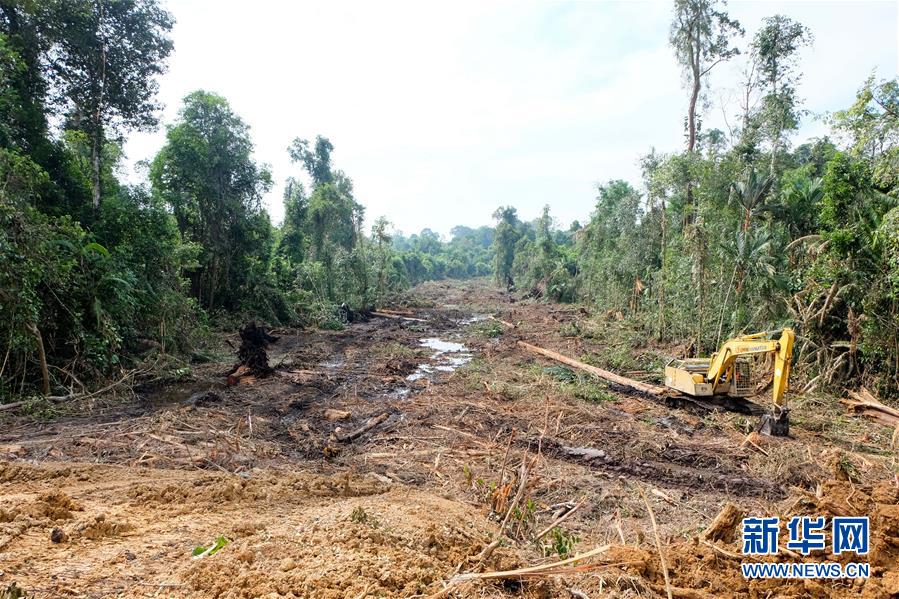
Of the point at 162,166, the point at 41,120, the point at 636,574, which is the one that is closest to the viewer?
the point at 636,574

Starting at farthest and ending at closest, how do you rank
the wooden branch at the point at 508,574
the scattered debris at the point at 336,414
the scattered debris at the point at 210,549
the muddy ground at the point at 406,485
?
the scattered debris at the point at 336,414 → the scattered debris at the point at 210,549 → the muddy ground at the point at 406,485 → the wooden branch at the point at 508,574

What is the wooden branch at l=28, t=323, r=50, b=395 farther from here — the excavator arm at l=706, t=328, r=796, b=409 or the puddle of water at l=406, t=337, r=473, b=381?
the excavator arm at l=706, t=328, r=796, b=409

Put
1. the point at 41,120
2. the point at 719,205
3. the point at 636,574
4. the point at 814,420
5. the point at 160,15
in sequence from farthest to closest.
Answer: the point at 719,205 → the point at 160,15 → the point at 41,120 → the point at 814,420 → the point at 636,574

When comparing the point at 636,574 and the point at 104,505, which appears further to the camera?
the point at 104,505

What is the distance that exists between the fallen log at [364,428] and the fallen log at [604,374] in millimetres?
6485

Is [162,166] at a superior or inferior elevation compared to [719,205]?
superior

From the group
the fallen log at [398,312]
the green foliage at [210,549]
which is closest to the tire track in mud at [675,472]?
the green foliage at [210,549]

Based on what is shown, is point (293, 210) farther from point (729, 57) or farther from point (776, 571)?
point (776, 571)

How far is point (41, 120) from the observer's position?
421 inches

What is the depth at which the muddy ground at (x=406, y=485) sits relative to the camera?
3000mm

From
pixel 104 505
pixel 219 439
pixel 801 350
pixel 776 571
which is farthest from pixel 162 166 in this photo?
pixel 801 350

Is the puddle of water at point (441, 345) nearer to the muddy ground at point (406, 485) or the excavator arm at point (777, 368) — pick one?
the muddy ground at point (406, 485)

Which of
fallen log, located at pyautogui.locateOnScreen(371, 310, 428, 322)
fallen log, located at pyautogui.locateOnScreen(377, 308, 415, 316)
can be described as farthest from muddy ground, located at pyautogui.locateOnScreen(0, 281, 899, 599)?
fallen log, located at pyautogui.locateOnScreen(377, 308, 415, 316)

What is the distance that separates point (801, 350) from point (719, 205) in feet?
21.7
